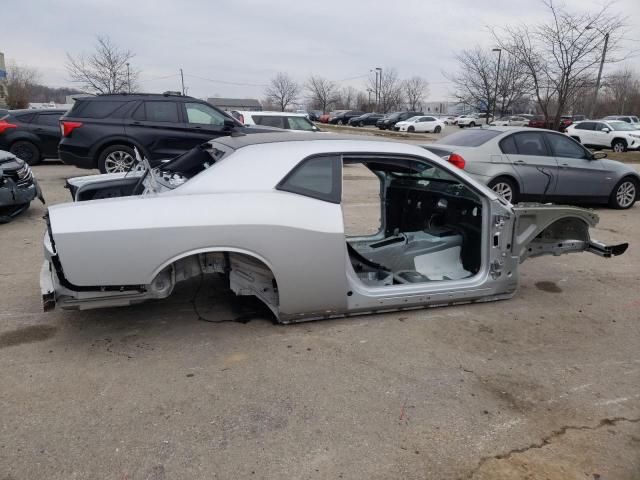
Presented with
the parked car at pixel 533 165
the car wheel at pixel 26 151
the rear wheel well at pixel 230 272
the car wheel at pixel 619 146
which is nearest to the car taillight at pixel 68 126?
the car wheel at pixel 26 151

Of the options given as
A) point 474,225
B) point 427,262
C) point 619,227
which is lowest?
point 619,227

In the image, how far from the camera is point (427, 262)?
4.83m

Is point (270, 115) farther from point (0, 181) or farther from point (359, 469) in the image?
point (359, 469)

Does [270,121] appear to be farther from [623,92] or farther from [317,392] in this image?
[623,92]

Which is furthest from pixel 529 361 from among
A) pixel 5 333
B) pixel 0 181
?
pixel 0 181

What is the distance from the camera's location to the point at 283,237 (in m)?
3.49

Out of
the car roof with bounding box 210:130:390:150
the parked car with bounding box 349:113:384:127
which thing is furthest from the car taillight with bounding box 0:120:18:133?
the parked car with bounding box 349:113:384:127

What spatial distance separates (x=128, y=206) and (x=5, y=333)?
4.85ft

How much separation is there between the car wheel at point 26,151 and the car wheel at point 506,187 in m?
11.4

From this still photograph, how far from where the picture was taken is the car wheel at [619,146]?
2375 centimetres

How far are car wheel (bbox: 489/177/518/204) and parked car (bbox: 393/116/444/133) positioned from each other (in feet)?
111

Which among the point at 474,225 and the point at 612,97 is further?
the point at 612,97

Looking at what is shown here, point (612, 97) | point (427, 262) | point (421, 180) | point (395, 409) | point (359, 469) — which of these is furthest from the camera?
point (612, 97)

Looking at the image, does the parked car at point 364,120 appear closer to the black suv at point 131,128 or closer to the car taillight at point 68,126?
the black suv at point 131,128
